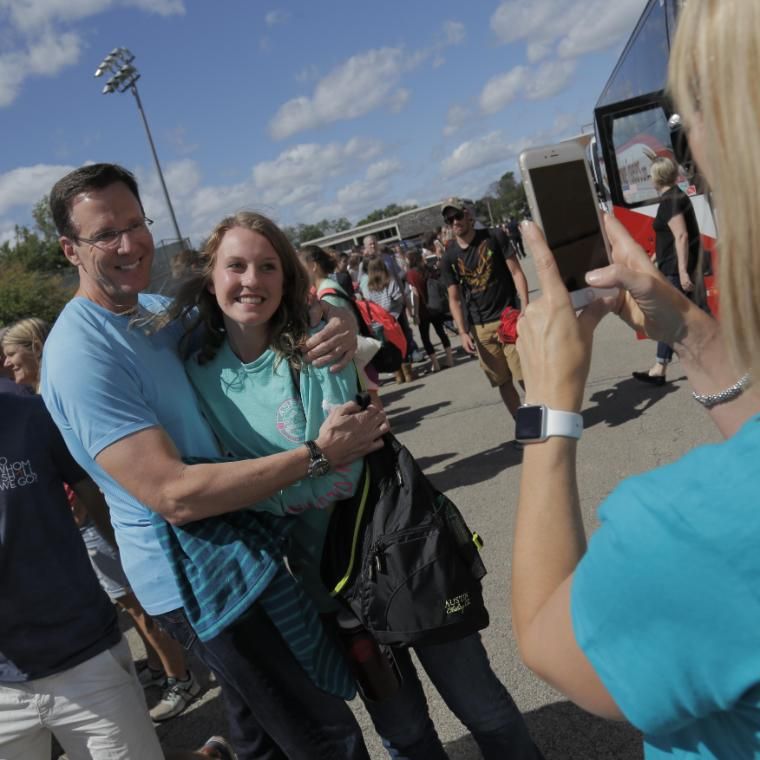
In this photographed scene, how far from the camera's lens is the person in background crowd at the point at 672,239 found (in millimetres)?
6043

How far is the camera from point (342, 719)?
6.34 feet

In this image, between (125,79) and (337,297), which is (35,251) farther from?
(337,297)

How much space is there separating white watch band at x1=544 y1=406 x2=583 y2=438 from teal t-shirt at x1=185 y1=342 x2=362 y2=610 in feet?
3.05

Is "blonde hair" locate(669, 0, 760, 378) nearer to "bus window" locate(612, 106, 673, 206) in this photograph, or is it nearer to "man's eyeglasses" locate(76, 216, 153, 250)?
"man's eyeglasses" locate(76, 216, 153, 250)

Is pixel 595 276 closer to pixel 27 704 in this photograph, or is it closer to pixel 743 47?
pixel 743 47

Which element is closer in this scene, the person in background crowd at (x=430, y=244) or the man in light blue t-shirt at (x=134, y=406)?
the man in light blue t-shirt at (x=134, y=406)

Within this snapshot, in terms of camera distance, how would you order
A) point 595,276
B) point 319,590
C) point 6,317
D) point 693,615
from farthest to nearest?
point 6,317 → point 319,590 → point 595,276 → point 693,615

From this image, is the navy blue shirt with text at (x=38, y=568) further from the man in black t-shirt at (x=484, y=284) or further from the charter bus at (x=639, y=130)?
the charter bus at (x=639, y=130)

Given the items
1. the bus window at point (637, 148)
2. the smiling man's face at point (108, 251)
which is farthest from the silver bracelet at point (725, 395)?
the bus window at point (637, 148)

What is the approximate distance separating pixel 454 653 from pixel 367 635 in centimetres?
26

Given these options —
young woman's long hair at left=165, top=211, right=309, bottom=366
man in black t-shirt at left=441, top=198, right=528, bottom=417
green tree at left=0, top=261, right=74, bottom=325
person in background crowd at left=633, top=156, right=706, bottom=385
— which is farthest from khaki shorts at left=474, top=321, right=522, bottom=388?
green tree at left=0, top=261, right=74, bottom=325

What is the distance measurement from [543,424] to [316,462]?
892 millimetres

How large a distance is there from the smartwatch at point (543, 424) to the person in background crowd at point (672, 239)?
5.28 meters

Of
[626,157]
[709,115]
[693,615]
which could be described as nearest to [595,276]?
[709,115]
